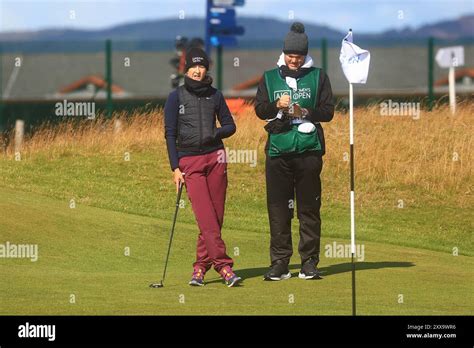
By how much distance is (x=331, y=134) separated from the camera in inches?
1005

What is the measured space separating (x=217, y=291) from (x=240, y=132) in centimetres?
1254

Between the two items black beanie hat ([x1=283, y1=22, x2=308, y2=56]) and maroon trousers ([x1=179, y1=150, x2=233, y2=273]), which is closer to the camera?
maroon trousers ([x1=179, y1=150, x2=233, y2=273])

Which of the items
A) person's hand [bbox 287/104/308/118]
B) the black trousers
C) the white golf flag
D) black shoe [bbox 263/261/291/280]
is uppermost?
the white golf flag

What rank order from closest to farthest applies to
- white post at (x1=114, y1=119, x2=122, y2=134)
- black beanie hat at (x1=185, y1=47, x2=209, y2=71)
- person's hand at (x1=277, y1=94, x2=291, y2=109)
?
black beanie hat at (x1=185, y1=47, x2=209, y2=71) → person's hand at (x1=277, y1=94, x2=291, y2=109) → white post at (x1=114, y1=119, x2=122, y2=134)

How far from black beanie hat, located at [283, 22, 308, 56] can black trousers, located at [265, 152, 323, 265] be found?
1066 mm

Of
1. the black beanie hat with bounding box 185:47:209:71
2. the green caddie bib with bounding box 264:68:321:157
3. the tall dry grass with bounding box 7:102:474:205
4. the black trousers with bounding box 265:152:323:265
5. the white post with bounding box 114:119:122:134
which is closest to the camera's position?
the black beanie hat with bounding box 185:47:209:71

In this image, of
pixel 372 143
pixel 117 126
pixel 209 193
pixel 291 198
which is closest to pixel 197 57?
pixel 209 193

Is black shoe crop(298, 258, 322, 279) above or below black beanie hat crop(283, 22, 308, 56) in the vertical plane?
below

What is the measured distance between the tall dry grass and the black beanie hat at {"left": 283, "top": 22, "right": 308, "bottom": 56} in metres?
9.55

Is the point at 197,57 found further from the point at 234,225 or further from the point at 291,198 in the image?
the point at 234,225

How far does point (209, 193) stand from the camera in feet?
43.9

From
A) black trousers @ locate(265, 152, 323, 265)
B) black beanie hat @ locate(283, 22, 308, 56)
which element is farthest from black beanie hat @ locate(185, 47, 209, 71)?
black trousers @ locate(265, 152, 323, 265)

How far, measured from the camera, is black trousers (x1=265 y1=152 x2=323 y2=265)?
13742 millimetres

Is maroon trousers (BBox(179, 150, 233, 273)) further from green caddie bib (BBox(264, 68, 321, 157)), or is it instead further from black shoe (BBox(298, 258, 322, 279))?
black shoe (BBox(298, 258, 322, 279))
